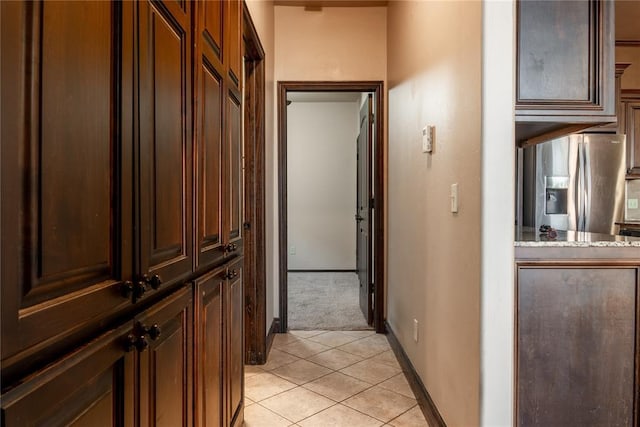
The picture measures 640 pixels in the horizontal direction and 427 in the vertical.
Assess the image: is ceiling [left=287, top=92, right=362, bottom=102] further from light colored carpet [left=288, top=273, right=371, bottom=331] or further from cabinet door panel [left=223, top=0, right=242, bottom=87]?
cabinet door panel [left=223, top=0, right=242, bottom=87]

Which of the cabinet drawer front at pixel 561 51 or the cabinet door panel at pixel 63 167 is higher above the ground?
the cabinet drawer front at pixel 561 51

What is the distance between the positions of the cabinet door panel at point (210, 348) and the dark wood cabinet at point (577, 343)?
109cm

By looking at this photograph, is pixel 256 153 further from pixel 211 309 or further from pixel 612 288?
pixel 612 288

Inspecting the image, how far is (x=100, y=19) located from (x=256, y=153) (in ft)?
7.06

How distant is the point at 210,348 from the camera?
137 cm

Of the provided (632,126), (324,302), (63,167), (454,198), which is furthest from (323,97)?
(63,167)

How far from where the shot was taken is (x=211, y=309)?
1.38 meters

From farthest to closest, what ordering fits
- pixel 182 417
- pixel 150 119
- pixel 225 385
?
pixel 225 385, pixel 182 417, pixel 150 119

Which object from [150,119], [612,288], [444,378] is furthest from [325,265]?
[150,119]

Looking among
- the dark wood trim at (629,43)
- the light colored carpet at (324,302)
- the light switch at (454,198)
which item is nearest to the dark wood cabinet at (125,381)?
the light switch at (454,198)

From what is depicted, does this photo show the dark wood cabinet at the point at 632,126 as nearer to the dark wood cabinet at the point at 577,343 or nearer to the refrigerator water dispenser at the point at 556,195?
the refrigerator water dispenser at the point at 556,195

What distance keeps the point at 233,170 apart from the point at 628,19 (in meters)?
3.79

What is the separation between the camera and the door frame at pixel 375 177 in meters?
3.45

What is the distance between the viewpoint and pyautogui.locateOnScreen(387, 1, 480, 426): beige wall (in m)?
1.51
